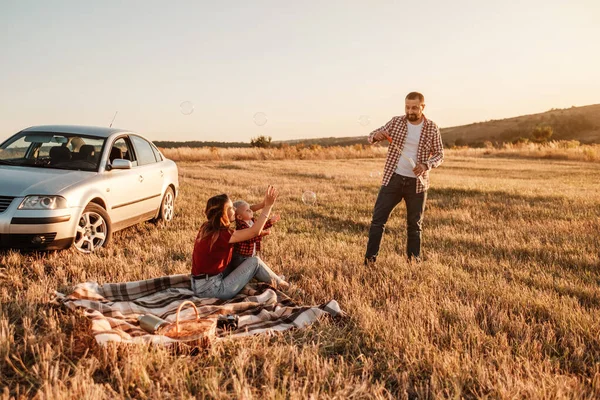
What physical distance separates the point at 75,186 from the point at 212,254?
256 cm

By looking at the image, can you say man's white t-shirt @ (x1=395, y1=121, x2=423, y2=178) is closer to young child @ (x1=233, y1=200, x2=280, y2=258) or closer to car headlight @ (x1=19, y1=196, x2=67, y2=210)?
young child @ (x1=233, y1=200, x2=280, y2=258)

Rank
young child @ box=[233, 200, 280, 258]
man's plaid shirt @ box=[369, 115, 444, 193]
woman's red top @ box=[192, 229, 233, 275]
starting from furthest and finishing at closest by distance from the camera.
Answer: man's plaid shirt @ box=[369, 115, 444, 193] → young child @ box=[233, 200, 280, 258] → woman's red top @ box=[192, 229, 233, 275]

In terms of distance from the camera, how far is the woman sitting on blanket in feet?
15.5

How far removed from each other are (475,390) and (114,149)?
6482mm

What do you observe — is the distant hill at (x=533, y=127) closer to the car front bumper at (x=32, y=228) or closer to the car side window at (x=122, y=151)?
the car side window at (x=122, y=151)

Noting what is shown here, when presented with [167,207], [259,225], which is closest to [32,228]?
[259,225]

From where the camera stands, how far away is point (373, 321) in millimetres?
4137

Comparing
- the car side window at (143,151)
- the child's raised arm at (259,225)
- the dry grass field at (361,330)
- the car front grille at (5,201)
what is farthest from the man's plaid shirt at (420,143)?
the car front grille at (5,201)

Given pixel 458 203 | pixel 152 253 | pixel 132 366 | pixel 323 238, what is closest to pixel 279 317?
pixel 132 366

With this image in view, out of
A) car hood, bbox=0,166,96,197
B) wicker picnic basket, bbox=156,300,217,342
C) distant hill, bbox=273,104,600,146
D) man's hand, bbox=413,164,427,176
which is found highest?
distant hill, bbox=273,104,600,146

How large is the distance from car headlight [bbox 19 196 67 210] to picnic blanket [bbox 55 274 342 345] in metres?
1.68

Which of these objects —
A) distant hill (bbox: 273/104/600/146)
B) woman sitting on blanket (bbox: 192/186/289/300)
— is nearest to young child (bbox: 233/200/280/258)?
woman sitting on blanket (bbox: 192/186/289/300)

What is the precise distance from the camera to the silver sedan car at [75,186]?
5.85 meters

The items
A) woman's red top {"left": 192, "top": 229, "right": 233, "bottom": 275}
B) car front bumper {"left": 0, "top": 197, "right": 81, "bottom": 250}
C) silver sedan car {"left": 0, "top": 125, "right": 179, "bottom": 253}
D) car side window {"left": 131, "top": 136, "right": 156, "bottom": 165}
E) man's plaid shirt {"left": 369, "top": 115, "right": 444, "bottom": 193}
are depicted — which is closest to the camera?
woman's red top {"left": 192, "top": 229, "right": 233, "bottom": 275}
